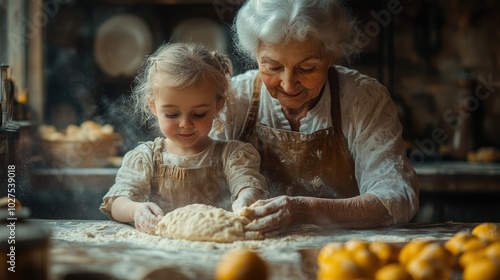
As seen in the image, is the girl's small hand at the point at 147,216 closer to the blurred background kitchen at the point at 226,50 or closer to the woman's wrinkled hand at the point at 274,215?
the woman's wrinkled hand at the point at 274,215

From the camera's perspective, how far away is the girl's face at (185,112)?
2033mm

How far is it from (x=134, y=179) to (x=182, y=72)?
0.36 meters

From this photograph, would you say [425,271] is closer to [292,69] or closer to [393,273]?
[393,273]

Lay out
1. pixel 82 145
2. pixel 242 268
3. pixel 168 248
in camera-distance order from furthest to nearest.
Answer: pixel 82 145, pixel 168 248, pixel 242 268

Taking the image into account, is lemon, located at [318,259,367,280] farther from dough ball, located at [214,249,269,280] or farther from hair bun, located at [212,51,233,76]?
hair bun, located at [212,51,233,76]

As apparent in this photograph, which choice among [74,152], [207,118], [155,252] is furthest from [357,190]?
[74,152]

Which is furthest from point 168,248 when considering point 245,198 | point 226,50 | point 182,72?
point 226,50

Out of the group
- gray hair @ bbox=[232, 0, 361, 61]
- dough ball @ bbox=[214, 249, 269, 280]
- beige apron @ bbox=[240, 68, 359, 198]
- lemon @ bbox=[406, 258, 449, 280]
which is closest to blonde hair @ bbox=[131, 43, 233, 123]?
gray hair @ bbox=[232, 0, 361, 61]

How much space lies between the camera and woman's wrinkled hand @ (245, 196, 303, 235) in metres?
1.83

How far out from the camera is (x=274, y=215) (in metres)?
1.87

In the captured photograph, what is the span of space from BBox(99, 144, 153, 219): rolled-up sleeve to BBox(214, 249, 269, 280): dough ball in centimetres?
82

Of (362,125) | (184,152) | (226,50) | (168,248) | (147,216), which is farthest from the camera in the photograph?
(226,50)

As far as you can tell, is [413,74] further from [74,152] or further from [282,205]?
[282,205]

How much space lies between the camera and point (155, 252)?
63.9 inches
